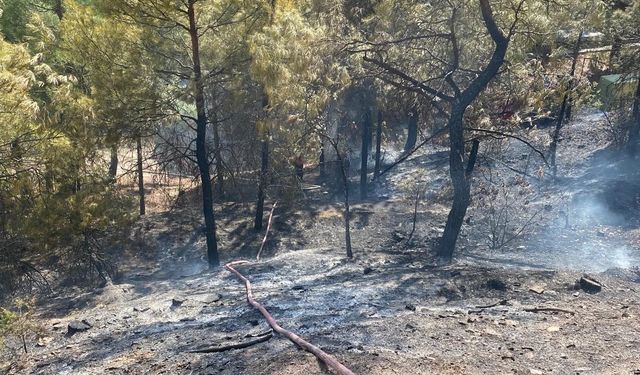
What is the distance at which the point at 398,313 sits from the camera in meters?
8.59

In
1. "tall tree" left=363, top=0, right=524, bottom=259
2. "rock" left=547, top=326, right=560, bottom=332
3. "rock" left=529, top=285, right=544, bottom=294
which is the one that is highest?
"tall tree" left=363, top=0, right=524, bottom=259

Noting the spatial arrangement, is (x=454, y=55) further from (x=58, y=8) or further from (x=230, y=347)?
(x=58, y=8)

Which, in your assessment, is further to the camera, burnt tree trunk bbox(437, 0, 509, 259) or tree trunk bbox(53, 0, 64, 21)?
tree trunk bbox(53, 0, 64, 21)

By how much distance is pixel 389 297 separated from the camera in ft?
32.2

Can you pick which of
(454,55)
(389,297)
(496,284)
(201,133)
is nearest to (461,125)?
(454,55)

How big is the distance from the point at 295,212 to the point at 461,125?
961cm

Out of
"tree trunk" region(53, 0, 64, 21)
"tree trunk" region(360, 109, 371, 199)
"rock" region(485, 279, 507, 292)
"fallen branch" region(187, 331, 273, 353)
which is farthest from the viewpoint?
"tree trunk" region(360, 109, 371, 199)

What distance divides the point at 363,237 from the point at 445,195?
4063 millimetres

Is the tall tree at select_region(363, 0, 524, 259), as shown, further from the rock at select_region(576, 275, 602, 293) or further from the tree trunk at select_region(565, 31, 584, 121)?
the rock at select_region(576, 275, 602, 293)

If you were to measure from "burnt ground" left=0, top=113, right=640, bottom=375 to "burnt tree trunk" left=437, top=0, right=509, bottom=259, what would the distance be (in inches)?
44.2

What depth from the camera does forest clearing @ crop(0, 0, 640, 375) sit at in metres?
7.61

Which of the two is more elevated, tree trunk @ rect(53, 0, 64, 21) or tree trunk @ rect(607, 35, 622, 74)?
tree trunk @ rect(53, 0, 64, 21)

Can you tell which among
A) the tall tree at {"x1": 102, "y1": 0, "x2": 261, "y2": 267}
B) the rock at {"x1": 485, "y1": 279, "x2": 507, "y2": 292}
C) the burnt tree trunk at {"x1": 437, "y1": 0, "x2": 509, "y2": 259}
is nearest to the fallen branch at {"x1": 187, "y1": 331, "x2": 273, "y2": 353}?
the rock at {"x1": 485, "y1": 279, "x2": 507, "y2": 292}

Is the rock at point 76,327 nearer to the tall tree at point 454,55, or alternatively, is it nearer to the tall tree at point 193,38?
the tall tree at point 193,38
